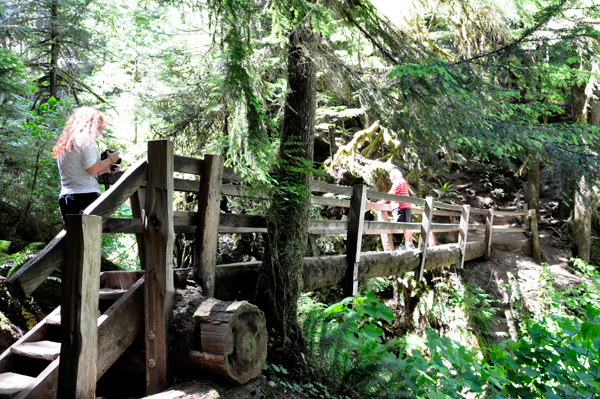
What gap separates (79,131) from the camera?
156 inches

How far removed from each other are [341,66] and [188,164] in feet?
8.40

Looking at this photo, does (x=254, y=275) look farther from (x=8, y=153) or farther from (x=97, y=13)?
(x=97, y=13)

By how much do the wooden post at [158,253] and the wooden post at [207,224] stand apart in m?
0.44

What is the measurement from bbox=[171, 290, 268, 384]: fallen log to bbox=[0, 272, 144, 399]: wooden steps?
38 centimetres

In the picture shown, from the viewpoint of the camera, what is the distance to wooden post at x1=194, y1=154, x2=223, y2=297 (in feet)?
13.0

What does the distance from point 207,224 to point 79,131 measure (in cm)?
156

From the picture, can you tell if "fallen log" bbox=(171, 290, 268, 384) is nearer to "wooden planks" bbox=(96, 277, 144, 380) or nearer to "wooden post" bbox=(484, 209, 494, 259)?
"wooden planks" bbox=(96, 277, 144, 380)

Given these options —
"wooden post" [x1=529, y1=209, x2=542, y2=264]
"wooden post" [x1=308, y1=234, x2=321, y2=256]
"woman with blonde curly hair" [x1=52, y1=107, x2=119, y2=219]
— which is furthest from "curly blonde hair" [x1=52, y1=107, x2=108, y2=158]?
"wooden post" [x1=529, y1=209, x2=542, y2=264]

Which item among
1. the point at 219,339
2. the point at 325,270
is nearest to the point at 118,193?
the point at 219,339

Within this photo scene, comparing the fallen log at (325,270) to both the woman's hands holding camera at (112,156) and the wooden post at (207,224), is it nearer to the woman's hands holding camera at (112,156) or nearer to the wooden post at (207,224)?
the wooden post at (207,224)

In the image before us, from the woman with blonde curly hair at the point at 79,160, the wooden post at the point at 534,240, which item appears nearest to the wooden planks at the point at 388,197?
the woman with blonde curly hair at the point at 79,160


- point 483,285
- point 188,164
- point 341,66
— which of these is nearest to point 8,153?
point 188,164

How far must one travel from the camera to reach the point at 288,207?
4.77 metres

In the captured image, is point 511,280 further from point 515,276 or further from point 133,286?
point 133,286
